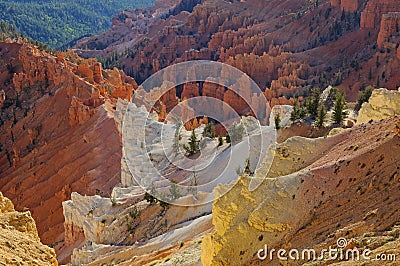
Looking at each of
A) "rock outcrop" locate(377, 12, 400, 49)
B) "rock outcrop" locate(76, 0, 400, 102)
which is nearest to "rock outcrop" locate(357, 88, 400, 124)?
"rock outcrop" locate(76, 0, 400, 102)

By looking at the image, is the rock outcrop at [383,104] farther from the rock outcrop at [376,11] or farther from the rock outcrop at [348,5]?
the rock outcrop at [348,5]

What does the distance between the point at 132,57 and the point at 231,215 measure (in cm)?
8363

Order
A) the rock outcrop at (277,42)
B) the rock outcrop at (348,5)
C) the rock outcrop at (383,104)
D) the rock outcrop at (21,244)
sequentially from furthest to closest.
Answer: the rock outcrop at (348,5)
the rock outcrop at (277,42)
the rock outcrop at (383,104)
the rock outcrop at (21,244)

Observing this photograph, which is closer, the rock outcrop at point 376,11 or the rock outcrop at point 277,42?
the rock outcrop at point 277,42

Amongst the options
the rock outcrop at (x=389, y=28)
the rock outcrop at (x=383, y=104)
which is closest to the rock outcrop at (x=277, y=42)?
the rock outcrop at (x=389, y=28)

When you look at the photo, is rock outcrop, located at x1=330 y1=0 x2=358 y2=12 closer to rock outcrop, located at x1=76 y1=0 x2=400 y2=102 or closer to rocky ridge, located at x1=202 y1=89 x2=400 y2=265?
rock outcrop, located at x1=76 y1=0 x2=400 y2=102

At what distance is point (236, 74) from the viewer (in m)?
69.4

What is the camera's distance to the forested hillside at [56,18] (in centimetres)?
14162

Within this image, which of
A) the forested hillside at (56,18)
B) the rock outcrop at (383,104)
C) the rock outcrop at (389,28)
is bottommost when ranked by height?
the forested hillside at (56,18)

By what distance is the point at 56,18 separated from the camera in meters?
159

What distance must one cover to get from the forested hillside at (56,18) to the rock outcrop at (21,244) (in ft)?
425

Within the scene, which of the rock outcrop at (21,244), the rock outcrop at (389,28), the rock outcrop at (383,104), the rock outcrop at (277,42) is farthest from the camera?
the rock outcrop at (277,42)

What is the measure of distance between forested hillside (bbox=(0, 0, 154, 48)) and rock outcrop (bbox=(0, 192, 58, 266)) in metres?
130

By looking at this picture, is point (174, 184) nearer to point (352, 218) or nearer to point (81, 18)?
point (352, 218)
